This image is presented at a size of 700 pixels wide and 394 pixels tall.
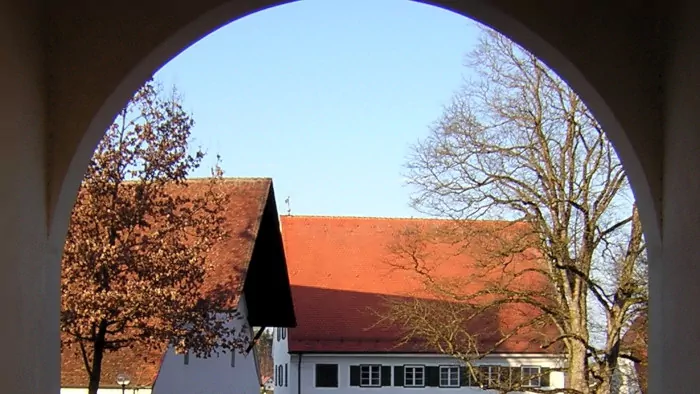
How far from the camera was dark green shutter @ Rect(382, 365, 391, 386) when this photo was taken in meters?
32.6

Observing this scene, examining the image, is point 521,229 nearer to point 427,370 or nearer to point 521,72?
point 521,72

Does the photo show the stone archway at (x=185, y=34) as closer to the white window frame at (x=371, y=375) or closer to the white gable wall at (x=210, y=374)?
the white gable wall at (x=210, y=374)

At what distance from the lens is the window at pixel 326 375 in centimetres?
3244

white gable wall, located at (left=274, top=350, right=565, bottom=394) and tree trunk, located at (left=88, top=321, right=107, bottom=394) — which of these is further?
white gable wall, located at (left=274, top=350, right=565, bottom=394)

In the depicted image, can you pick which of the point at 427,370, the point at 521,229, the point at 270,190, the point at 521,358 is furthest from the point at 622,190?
the point at 427,370

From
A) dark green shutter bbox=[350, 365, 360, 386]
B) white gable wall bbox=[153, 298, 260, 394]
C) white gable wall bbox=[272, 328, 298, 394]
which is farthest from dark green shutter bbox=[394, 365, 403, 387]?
white gable wall bbox=[153, 298, 260, 394]

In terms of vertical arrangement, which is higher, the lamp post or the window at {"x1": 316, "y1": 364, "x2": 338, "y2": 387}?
the lamp post

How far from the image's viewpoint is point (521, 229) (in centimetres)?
1811

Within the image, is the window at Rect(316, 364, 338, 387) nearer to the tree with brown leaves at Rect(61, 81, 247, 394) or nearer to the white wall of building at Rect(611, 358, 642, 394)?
the white wall of building at Rect(611, 358, 642, 394)

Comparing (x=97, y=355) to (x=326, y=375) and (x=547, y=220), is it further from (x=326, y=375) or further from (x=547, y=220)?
(x=326, y=375)

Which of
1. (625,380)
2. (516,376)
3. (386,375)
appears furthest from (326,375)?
(625,380)

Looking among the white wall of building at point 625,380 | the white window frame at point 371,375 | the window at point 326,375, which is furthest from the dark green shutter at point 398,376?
the white wall of building at point 625,380

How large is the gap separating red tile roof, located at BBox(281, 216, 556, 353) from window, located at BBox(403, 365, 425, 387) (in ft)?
2.21
